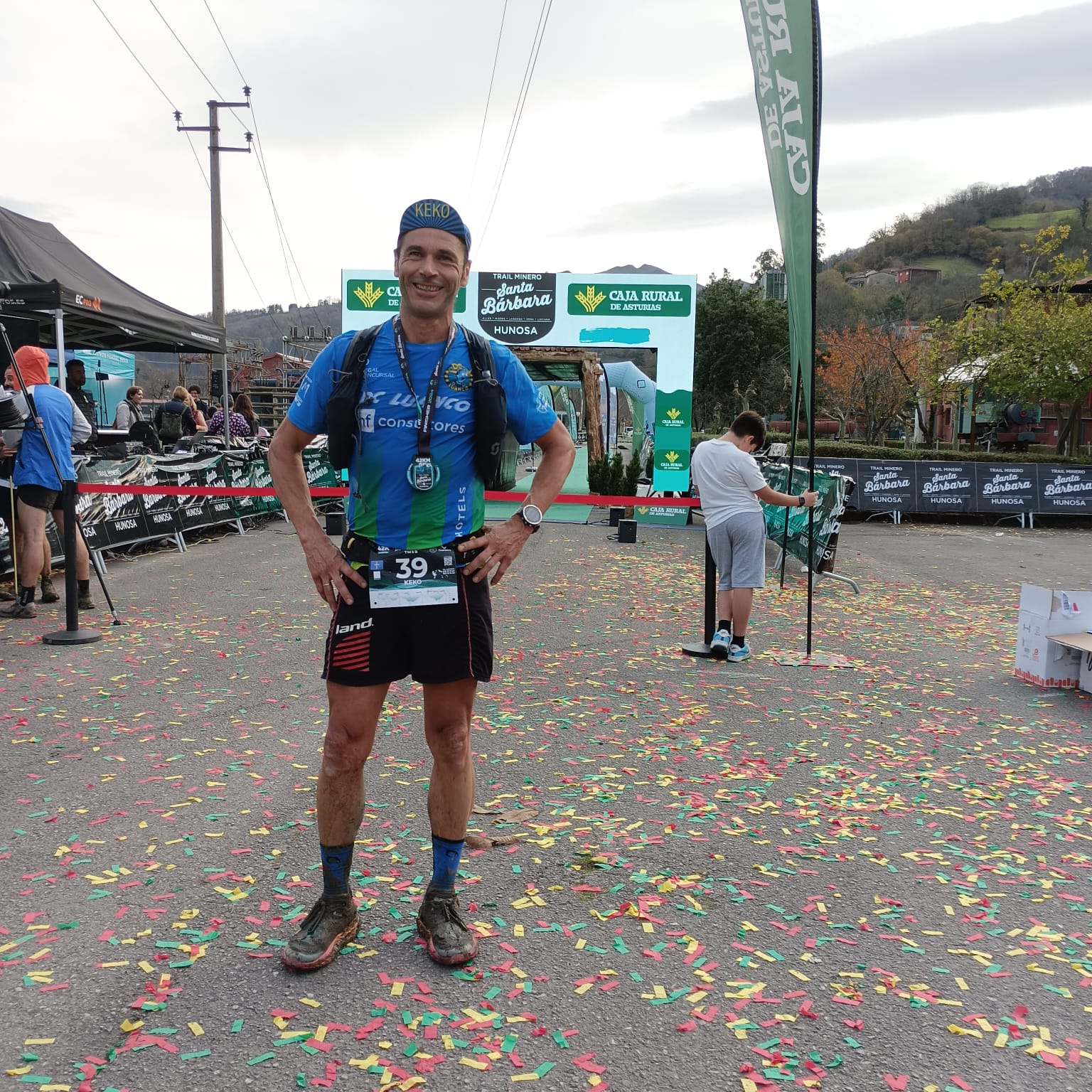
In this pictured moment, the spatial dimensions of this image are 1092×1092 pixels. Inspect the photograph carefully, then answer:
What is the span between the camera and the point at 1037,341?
23750 mm

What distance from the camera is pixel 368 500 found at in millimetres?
2711

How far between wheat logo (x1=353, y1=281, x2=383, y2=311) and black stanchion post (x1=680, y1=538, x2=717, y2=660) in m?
11.3

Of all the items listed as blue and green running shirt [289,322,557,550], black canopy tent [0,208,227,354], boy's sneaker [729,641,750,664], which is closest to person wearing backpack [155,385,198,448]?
black canopy tent [0,208,227,354]

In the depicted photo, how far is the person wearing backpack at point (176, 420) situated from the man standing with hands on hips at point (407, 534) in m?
13.9

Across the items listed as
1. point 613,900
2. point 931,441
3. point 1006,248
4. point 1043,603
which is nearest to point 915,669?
point 1043,603

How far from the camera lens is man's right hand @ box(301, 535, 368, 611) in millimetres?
2664

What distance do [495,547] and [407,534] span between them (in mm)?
261

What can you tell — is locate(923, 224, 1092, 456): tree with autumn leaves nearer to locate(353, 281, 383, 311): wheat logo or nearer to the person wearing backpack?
locate(353, 281, 383, 311): wheat logo

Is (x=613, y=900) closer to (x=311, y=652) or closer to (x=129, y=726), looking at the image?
(x=129, y=726)

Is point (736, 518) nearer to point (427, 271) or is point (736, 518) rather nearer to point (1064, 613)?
point (1064, 613)

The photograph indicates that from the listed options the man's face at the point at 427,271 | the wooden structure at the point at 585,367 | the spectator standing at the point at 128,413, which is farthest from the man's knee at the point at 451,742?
the spectator standing at the point at 128,413

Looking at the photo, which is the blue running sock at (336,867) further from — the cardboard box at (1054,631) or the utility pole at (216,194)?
the utility pole at (216,194)

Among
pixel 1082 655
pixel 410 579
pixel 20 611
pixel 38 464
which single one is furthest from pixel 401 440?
pixel 20 611

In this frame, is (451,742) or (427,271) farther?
(451,742)
